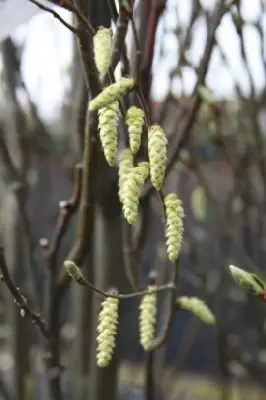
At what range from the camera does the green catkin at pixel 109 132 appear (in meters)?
0.56

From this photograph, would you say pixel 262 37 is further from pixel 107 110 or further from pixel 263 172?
pixel 107 110

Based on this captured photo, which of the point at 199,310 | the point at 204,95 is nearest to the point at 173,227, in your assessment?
the point at 199,310

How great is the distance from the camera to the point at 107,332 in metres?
0.68

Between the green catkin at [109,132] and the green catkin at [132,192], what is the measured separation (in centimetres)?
2

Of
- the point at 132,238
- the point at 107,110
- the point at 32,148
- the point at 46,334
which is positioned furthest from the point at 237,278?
the point at 32,148

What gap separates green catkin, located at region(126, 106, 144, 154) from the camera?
580 mm

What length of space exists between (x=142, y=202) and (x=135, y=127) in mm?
538

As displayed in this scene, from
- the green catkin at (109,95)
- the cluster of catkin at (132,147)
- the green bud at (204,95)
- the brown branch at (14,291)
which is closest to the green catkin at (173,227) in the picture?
the cluster of catkin at (132,147)

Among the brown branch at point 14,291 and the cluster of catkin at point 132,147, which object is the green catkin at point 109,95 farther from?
the brown branch at point 14,291

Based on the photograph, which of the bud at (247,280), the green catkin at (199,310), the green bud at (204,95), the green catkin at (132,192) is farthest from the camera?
the green bud at (204,95)

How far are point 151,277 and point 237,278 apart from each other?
0.28 meters

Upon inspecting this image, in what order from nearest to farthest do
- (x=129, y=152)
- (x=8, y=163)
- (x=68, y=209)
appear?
(x=129, y=152) → (x=68, y=209) → (x=8, y=163)

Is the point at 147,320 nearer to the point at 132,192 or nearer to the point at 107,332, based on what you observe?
the point at 107,332

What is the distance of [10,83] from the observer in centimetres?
146
